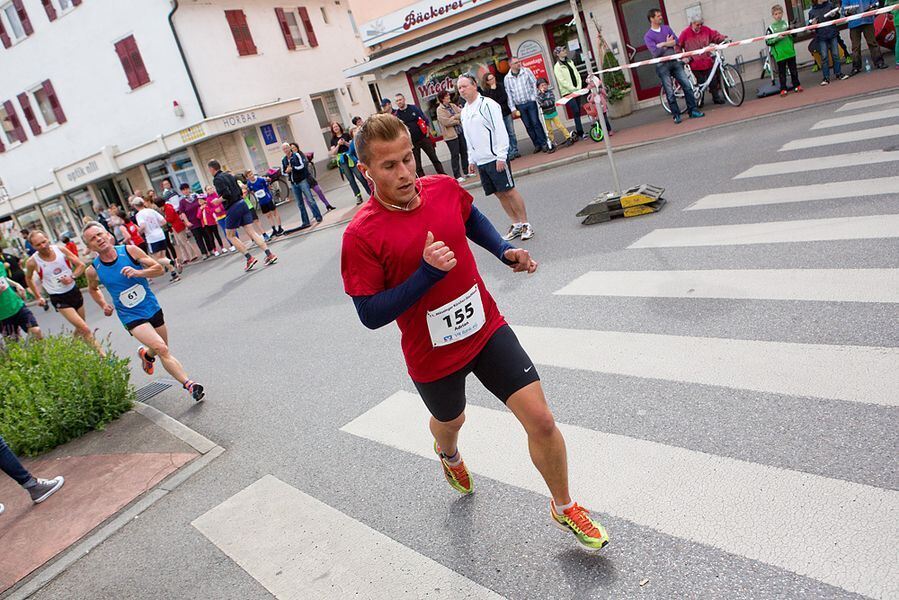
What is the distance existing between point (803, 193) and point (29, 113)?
36.1 metres

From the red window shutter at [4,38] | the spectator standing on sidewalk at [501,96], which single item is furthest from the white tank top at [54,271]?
the red window shutter at [4,38]

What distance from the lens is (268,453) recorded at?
212 inches

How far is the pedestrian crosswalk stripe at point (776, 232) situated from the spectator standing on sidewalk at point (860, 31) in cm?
873

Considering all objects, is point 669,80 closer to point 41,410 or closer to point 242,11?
point 41,410

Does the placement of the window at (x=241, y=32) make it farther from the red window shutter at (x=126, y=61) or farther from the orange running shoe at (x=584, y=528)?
the orange running shoe at (x=584, y=528)

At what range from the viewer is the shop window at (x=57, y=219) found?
3431 cm

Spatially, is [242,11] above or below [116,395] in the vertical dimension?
above

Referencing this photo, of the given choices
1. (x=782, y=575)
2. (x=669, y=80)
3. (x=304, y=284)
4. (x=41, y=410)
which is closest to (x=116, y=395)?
(x=41, y=410)

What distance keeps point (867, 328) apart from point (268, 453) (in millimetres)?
4362

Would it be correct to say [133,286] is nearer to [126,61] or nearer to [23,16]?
[126,61]

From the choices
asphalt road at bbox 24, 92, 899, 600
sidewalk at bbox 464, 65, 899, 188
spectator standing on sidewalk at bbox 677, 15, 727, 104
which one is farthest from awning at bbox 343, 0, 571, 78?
asphalt road at bbox 24, 92, 899, 600

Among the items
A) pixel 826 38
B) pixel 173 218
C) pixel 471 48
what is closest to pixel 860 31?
pixel 826 38

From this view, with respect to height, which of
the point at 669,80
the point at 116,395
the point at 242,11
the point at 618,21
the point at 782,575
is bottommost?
the point at 782,575

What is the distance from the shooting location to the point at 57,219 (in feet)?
115
